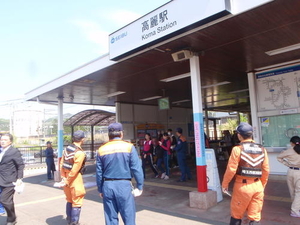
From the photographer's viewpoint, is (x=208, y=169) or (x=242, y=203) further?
(x=208, y=169)

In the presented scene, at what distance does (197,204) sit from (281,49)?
418 cm

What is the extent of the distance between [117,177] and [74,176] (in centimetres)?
124

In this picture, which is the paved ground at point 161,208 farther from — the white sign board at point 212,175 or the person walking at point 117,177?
the person walking at point 117,177

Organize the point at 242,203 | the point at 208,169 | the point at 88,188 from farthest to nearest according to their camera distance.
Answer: the point at 88,188, the point at 208,169, the point at 242,203

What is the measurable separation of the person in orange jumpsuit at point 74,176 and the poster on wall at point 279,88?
19.4 ft

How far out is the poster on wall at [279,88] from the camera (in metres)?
7.06

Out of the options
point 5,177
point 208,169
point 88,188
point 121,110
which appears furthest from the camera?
point 121,110

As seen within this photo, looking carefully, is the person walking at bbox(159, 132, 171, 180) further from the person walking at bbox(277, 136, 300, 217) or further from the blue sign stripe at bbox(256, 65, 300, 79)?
the person walking at bbox(277, 136, 300, 217)

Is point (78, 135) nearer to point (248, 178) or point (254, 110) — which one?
point (248, 178)

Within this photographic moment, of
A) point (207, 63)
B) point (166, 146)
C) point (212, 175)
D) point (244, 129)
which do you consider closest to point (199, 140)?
point (212, 175)

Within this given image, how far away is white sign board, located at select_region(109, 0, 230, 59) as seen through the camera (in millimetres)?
4051

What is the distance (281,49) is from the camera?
5969 millimetres

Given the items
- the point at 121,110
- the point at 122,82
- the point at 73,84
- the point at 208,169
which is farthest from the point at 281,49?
the point at 121,110

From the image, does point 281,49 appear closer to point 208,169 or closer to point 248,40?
point 248,40
